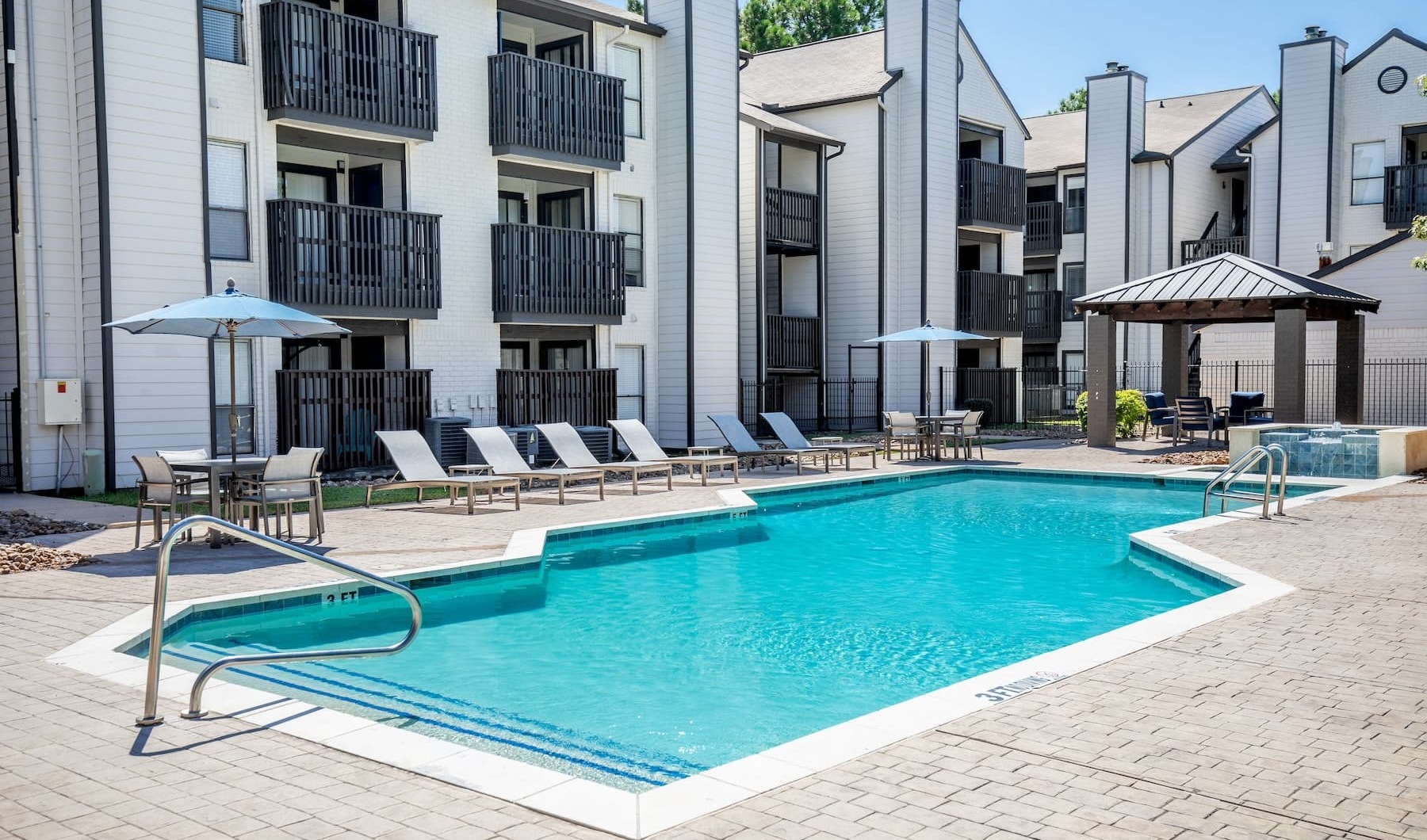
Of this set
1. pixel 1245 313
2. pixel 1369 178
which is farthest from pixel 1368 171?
pixel 1245 313

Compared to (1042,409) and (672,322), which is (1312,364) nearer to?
(1042,409)

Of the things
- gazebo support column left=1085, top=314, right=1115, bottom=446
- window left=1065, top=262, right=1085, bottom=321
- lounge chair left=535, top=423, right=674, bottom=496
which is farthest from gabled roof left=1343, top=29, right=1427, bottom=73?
lounge chair left=535, top=423, right=674, bottom=496

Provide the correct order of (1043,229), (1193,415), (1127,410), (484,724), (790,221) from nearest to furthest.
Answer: (484,724) < (1193,415) < (1127,410) < (790,221) < (1043,229)

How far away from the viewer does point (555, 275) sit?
70.6ft

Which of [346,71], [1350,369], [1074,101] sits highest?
[1074,101]

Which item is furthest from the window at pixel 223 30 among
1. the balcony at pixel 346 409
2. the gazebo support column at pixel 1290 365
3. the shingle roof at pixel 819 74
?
the gazebo support column at pixel 1290 365

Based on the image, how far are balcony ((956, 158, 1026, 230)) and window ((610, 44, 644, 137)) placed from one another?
32.4 feet

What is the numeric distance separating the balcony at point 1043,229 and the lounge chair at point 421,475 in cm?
2740

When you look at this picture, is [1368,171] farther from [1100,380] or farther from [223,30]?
[223,30]

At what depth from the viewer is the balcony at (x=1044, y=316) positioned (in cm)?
3769

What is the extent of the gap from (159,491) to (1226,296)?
1852 cm

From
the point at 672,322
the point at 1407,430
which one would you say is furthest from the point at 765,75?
the point at 1407,430

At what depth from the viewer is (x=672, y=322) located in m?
23.9

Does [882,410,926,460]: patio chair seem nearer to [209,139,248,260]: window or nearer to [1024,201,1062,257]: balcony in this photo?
[209,139,248,260]: window
